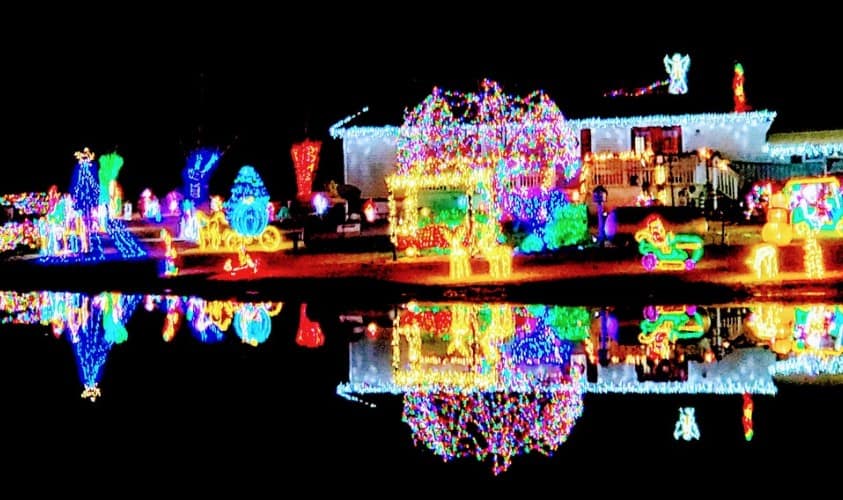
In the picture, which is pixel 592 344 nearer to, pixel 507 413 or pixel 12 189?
pixel 507 413

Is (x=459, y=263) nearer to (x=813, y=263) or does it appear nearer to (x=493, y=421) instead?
(x=813, y=263)

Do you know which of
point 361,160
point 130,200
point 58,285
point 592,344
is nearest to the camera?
point 592,344

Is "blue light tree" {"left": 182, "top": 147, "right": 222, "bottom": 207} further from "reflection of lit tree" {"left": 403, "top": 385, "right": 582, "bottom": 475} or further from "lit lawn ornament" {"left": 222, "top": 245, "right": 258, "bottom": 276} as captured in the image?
"reflection of lit tree" {"left": 403, "top": 385, "right": 582, "bottom": 475}

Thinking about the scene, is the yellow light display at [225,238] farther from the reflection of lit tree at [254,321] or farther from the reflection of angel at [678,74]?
the reflection of angel at [678,74]

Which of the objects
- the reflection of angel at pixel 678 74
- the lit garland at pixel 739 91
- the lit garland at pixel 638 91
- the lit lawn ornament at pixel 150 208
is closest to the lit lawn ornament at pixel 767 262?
the lit garland at pixel 739 91

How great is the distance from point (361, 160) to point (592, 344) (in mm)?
25033

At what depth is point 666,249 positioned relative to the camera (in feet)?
58.1

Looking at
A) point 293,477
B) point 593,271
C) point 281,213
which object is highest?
point 281,213

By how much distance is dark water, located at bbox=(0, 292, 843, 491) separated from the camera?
6.66 m

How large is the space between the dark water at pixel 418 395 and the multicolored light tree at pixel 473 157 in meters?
6.05

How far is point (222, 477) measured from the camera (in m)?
6.38

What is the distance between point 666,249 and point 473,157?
4.30 m

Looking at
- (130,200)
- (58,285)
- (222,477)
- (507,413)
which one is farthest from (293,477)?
(130,200)

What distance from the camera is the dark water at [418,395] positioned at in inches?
262
